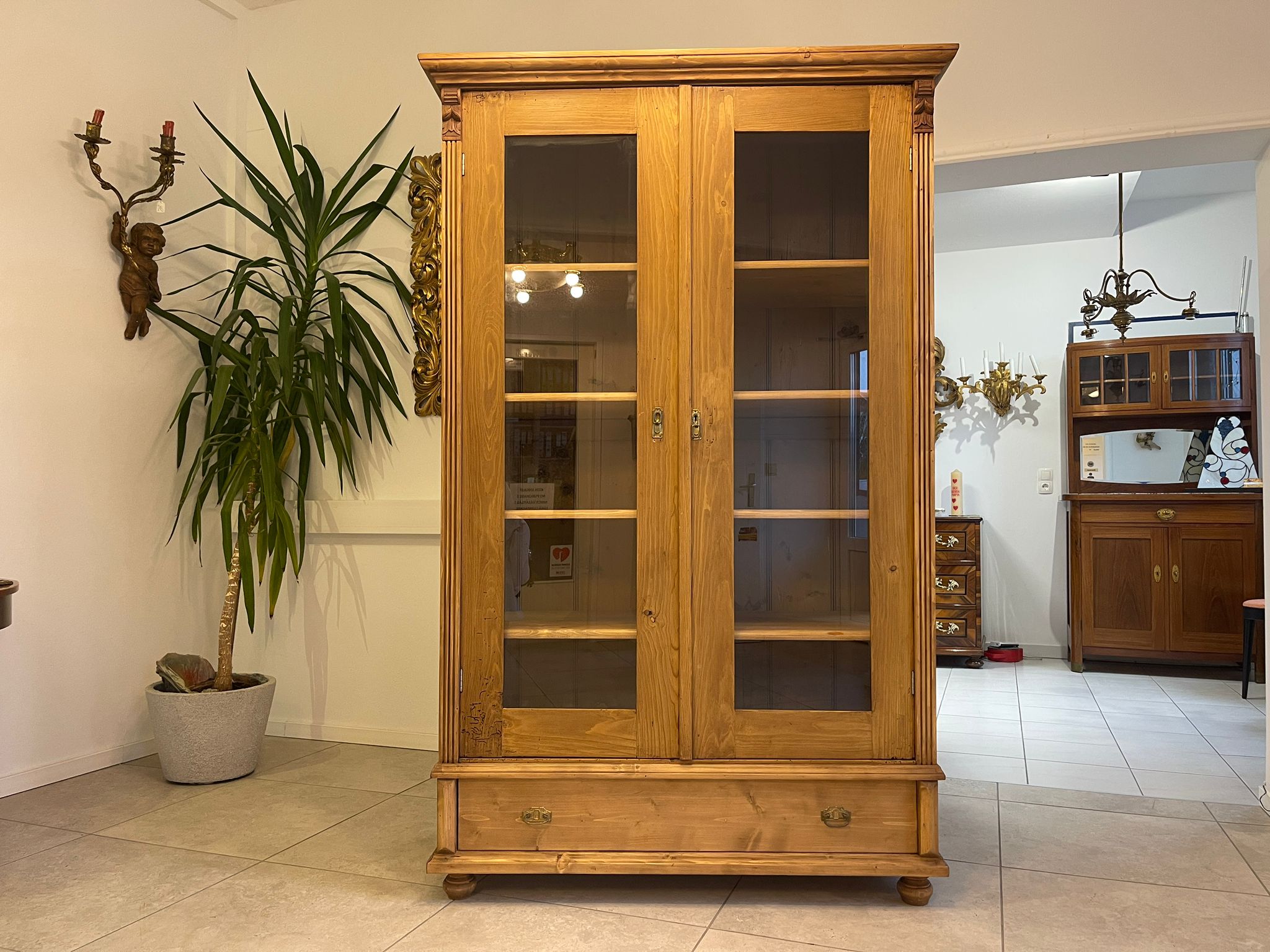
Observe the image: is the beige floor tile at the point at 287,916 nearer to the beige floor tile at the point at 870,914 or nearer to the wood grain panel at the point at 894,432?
the beige floor tile at the point at 870,914

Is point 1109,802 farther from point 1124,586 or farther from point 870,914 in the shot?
point 1124,586

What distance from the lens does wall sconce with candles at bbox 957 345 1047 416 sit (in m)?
5.67

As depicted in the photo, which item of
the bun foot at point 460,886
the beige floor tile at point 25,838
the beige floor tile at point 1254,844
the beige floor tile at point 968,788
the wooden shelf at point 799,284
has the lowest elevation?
the beige floor tile at point 968,788

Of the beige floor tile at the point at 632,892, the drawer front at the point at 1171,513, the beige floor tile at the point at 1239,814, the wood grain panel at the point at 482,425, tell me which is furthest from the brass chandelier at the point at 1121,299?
the beige floor tile at the point at 632,892

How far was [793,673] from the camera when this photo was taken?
2.05m

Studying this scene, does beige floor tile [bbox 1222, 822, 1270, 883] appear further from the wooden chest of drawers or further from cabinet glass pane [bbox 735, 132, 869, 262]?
the wooden chest of drawers

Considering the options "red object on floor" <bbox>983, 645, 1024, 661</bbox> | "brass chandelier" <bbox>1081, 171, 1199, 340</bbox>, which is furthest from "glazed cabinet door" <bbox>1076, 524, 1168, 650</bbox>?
"brass chandelier" <bbox>1081, 171, 1199, 340</bbox>

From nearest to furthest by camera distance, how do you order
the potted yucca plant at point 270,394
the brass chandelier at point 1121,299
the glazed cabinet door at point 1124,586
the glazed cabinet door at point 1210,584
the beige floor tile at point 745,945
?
the beige floor tile at point 745,945, the potted yucca plant at point 270,394, the brass chandelier at point 1121,299, the glazed cabinet door at point 1210,584, the glazed cabinet door at point 1124,586

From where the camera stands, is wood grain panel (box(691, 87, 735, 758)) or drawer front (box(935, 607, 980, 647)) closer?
wood grain panel (box(691, 87, 735, 758))

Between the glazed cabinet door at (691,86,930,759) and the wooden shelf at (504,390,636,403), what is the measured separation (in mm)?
168

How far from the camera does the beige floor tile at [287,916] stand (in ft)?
5.90

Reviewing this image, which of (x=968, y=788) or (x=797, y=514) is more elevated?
(x=797, y=514)

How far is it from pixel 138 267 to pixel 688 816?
2.49 m

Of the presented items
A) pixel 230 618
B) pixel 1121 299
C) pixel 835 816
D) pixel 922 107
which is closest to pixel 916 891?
pixel 835 816
